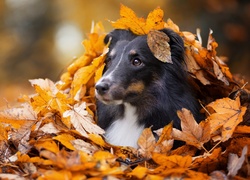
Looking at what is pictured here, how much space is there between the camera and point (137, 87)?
2.62 meters

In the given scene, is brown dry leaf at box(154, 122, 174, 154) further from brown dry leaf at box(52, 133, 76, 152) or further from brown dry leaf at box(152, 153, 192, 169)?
brown dry leaf at box(52, 133, 76, 152)

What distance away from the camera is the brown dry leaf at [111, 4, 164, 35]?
264cm

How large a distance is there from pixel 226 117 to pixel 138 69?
1.82ft

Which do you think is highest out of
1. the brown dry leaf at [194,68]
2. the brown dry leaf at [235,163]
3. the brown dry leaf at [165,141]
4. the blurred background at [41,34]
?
the blurred background at [41,34]

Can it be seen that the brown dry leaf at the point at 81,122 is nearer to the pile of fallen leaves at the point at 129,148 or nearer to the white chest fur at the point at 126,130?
the pile of fallen leaves at the point at 129,148

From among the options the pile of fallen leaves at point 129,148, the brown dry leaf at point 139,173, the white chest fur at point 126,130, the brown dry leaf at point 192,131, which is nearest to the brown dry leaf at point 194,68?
the pile of fallen leaves at point 129,148

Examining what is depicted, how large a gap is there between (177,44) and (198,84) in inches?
14.4

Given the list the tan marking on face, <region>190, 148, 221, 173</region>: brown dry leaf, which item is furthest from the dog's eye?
→ <region>190, 148, 221, 173</region>: brown dry leaf

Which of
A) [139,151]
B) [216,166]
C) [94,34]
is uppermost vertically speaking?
[94,34]

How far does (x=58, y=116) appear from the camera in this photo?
260 cm

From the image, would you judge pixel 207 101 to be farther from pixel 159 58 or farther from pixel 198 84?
pixel 159 58

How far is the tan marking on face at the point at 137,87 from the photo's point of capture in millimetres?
2596

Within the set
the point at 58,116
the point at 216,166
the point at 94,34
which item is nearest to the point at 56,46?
the point at 94,34

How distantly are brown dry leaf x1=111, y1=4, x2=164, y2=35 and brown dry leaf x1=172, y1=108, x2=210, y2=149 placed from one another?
23.9 inches
